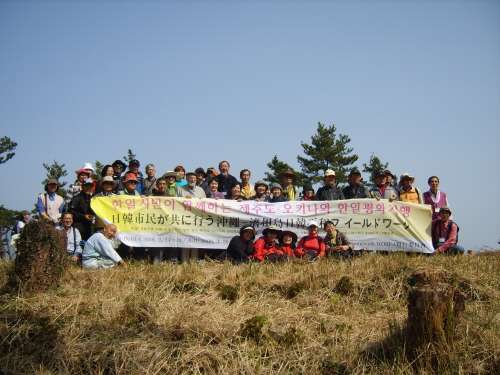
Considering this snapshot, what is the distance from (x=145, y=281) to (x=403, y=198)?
6671mm

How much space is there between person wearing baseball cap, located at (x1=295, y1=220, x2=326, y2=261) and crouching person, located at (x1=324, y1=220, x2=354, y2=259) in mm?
166

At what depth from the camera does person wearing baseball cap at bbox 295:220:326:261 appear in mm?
11438

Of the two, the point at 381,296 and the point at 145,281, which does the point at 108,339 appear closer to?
the point at 145,281

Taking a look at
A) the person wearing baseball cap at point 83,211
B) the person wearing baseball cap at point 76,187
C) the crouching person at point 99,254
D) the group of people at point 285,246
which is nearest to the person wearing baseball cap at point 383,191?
the group of people at point 285,246

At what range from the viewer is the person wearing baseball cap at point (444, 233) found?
12047 millimetres

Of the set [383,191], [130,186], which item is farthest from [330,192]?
[130,186]

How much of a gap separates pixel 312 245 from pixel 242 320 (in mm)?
3835

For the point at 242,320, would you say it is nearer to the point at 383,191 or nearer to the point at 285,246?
the point at 285,246

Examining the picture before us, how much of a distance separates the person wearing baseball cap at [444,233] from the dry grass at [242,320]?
1.41 meters

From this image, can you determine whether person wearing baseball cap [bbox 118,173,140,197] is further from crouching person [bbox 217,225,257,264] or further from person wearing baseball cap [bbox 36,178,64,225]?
crouching person [bbox 217,225,257,264]

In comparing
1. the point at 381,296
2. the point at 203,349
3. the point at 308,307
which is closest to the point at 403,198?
the point at 381,296

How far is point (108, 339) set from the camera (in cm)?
777

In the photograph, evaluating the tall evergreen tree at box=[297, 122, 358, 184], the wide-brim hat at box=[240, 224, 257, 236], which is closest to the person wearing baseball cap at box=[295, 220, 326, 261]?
the wide-brim hat at box=[240, 224, 257, 236]

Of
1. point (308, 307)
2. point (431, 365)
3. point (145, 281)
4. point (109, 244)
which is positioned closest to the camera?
point (431, 365)
